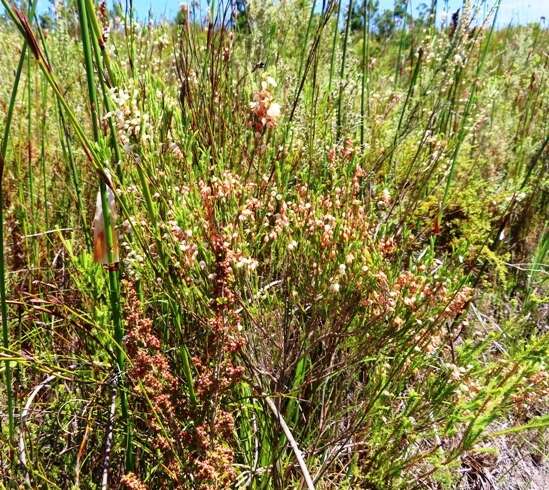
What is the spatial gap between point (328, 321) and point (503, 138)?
2044mm

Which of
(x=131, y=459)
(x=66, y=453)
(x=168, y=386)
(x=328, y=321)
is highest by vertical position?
(x=328, y=321)

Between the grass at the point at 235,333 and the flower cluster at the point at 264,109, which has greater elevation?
the flower cluster at the point at 264,109

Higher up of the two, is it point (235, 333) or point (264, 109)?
point (264, 109)

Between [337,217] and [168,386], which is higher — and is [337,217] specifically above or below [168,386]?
above

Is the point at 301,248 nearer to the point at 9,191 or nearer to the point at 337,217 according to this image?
the point at 337,217

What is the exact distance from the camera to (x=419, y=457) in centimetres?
123

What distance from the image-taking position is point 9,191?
2012 mm

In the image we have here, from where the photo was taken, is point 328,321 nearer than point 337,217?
Yes

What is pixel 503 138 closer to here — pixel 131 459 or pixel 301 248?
pixel 301 248

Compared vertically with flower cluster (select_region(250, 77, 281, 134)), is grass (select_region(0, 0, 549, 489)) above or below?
below

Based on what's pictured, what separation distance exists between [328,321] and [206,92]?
78 cm

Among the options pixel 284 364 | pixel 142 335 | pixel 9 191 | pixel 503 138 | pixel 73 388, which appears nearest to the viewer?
pixel 142 335

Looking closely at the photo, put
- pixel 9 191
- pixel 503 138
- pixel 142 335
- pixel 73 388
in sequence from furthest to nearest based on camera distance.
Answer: pixel 503 138 → pixel 9 191 → pixel 73 388 → pixel 142 335

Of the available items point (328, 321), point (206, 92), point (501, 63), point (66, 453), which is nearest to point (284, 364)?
point (328, 321)
